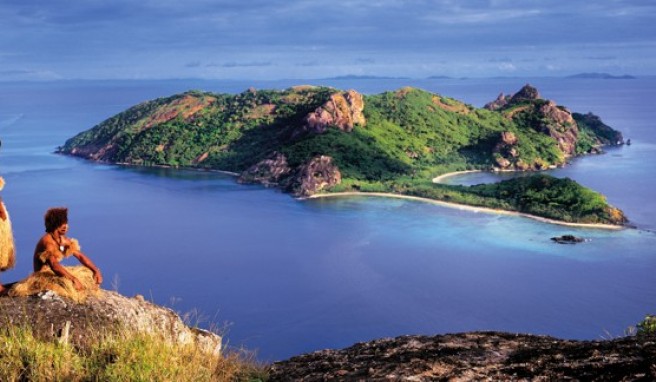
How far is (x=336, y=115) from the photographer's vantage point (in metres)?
182

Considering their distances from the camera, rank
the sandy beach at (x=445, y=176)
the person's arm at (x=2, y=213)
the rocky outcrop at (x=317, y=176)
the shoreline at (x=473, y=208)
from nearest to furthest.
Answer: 1. the person's arm at (x=2, y=213)
2. the shoreline at (x=473, y=208)
3. the rocky outcrop at (x=317, y=176)
4. the sandy beach at (x=445, y=176)

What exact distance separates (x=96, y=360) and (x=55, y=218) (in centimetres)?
290

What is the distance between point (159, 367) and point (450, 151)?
188m

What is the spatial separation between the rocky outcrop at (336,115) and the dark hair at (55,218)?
168m

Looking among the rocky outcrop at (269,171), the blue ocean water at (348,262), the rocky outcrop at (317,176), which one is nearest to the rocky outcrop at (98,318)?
the blue ocean water at (348,262)

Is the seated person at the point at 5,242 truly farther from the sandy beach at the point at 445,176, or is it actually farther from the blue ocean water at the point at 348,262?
the sandy beach at the point at 445,176

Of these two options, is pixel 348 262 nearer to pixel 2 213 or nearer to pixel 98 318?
pixel 2 213

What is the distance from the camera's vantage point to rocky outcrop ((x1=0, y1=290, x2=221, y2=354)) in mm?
8922

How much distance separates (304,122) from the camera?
181750 millimetres

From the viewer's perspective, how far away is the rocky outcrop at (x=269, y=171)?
170625mm

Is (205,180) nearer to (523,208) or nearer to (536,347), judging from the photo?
(523,208)

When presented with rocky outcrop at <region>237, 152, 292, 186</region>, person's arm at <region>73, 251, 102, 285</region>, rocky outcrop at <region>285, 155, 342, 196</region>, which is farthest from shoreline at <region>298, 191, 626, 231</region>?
person's arm at <region>73, 251, 102, 285</region>

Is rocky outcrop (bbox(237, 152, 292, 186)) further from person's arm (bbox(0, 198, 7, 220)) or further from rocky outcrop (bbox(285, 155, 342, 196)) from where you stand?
person's arm (bbox(0, 198, 7, 220))

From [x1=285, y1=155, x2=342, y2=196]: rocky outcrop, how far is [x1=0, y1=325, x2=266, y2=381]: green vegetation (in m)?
147
